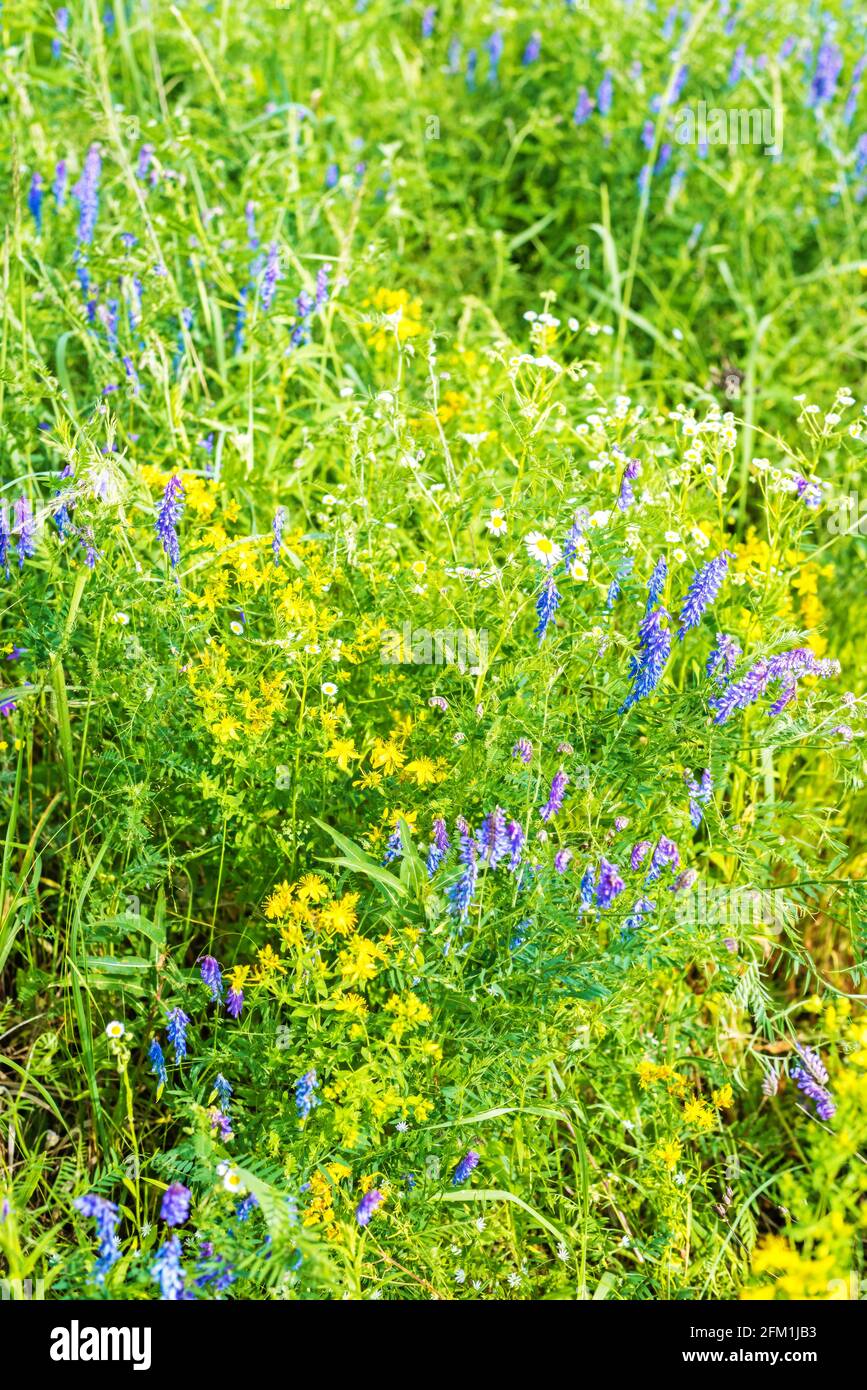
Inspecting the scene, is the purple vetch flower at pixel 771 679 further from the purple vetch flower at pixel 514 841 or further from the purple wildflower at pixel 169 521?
the purple wildflower at pixel 169 521

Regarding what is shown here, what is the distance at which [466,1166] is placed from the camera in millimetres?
2082

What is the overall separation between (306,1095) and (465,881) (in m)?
0.38

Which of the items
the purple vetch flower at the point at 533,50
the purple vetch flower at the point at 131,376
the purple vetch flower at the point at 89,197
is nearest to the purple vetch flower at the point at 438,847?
the purple vetch flower at the point at 131,376

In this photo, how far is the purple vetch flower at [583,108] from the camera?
4250 millimetres

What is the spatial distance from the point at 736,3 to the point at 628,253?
1.32m

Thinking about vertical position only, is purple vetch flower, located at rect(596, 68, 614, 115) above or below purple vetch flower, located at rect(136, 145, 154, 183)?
above

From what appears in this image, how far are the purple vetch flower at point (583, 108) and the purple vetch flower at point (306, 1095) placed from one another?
3381 mm

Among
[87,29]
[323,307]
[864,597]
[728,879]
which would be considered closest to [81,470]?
[323,307]

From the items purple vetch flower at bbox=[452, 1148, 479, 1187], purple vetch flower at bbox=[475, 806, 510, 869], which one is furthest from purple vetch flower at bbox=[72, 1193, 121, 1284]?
purple vetch flower at bbox=[475, 806, 510, 869]

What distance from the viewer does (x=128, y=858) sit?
2309mm

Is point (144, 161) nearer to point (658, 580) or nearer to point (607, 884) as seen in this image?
point (658, 580)

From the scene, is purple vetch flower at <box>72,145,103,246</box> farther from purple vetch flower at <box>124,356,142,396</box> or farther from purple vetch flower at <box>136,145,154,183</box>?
purple vetch flower at <box>124,356,142,396</box>

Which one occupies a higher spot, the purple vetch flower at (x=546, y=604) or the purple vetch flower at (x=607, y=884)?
the purple vetch flower at (x=546, y=604)

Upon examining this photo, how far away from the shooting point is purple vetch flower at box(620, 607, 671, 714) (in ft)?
6.91
